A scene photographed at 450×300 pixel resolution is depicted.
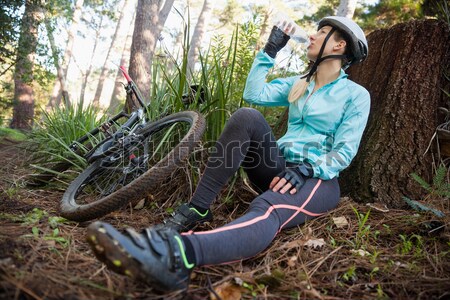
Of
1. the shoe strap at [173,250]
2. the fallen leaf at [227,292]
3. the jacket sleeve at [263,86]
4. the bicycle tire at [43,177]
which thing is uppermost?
the jacket sleeve at [263,86]

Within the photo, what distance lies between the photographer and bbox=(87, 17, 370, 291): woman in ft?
3.30

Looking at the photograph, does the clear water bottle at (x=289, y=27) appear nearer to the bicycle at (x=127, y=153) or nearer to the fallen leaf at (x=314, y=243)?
the bicycle at (x=127, y=153)

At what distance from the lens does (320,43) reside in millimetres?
1826

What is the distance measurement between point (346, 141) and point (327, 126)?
151 mm

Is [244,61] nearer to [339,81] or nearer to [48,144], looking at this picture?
[339,81]

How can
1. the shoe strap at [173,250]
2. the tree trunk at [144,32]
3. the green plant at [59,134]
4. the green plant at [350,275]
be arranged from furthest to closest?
the tree trunk at [144,32] < the green plant at [59,134] < the green plant at [350,275] < the shoe strap at [173,250]

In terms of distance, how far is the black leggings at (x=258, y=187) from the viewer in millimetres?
1280

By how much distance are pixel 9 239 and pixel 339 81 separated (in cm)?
177

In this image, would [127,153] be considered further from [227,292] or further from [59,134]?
[59,134]

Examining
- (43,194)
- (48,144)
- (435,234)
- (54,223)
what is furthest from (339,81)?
(48,144)

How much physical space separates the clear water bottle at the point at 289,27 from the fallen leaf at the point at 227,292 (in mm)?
1424

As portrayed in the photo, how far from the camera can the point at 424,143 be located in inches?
78.6

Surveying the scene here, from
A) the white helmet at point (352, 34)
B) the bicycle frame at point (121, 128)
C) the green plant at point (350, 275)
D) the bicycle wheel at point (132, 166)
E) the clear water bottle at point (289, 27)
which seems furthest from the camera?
the bicycle frame at point (121, 128)

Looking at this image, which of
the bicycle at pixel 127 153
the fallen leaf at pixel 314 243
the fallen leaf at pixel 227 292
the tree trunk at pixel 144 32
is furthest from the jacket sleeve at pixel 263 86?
the tree trunk at pixel 144 32
